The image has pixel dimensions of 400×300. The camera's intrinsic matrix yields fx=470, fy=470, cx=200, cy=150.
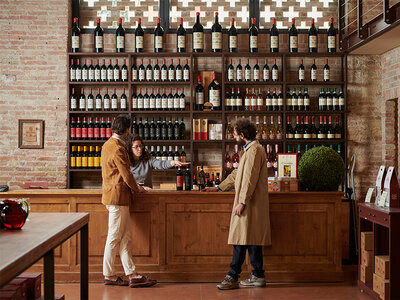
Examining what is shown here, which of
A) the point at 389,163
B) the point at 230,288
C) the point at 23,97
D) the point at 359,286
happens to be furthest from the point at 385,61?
the point at 23,97

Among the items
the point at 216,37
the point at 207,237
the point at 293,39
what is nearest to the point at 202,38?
the point at 216,37

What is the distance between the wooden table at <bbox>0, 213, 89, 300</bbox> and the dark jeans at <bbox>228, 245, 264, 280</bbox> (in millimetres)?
1738

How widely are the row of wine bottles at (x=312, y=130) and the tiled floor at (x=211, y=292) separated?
2.45 metres

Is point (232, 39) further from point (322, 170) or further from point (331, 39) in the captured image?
point (322, 170)

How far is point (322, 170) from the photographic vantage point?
466 centimetres

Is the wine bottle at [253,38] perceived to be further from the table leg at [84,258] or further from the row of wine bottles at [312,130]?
the table leg at [84,258]

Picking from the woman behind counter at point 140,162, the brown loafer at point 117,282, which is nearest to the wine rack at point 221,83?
the woman behind counter at point 140,162

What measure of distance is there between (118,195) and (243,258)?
4.26 feet

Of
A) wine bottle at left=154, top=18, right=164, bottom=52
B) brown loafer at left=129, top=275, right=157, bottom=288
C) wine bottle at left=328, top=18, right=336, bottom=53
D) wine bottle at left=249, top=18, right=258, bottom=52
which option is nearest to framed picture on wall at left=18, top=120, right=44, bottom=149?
wine bottle at left=154, top=18, right=164, bottom=52

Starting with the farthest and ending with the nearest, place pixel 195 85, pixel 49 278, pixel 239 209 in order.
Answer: pixel 195 85 < pixel 239 209 < pixel 49 278

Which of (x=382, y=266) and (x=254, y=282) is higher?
(x=382, y=266)

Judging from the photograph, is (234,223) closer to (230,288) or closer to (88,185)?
(230,288)

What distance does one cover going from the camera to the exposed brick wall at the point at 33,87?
673cm

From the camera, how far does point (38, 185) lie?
260 inches
